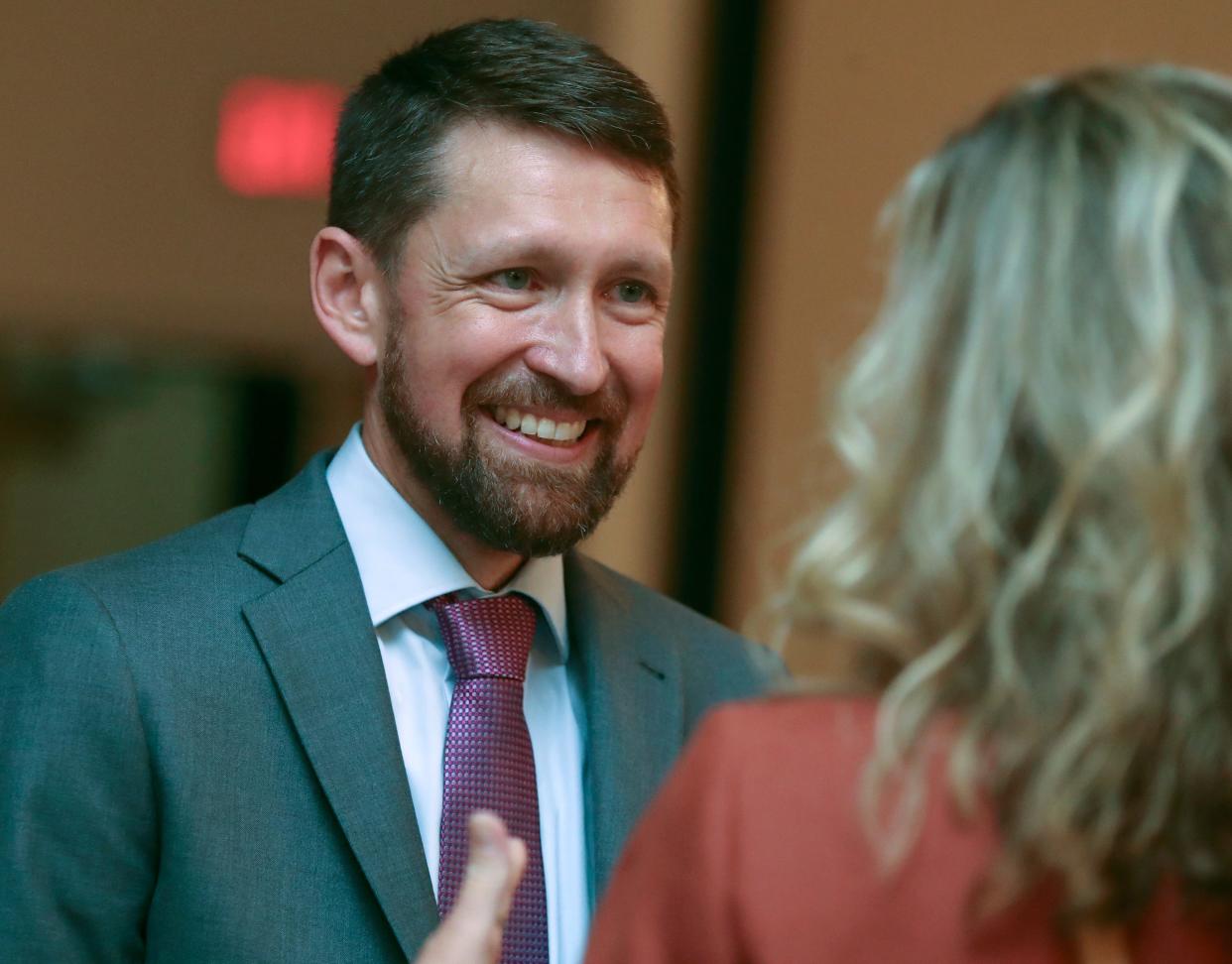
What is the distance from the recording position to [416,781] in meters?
1.61

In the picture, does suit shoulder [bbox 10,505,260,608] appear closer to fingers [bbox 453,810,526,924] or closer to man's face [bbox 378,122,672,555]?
man's face [bbox 378,122,672,555]

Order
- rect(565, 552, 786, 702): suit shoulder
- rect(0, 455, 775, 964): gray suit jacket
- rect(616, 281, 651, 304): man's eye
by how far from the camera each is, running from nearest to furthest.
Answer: rect(0, 455, 775, 964): gray suit jacket
rect(616, 281, 651, 304): man's eye
rect(565, 552, 786, 702): suit shoulder

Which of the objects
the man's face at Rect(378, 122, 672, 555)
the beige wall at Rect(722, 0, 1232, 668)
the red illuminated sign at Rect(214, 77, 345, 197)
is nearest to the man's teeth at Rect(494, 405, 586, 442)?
the man's face at Rect(378, 122, 672, 555)

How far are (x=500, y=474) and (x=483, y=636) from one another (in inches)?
6.9

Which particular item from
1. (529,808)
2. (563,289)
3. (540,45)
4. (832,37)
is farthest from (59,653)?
(832,37)

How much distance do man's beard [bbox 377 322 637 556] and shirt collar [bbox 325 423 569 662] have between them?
0.13ft

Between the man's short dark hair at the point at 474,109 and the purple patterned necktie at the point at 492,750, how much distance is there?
42 centimetres

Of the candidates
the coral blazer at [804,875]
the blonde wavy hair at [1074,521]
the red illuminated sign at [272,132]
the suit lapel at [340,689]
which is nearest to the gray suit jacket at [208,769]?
the suit lapel at [340,689]

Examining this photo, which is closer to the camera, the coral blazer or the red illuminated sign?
the coral blazer

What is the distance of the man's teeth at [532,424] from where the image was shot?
1728mm

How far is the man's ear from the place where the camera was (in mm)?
1807

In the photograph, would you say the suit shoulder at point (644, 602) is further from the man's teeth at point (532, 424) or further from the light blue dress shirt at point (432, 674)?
the man's teeth at point (532, 424)

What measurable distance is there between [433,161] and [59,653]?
669 millimetres

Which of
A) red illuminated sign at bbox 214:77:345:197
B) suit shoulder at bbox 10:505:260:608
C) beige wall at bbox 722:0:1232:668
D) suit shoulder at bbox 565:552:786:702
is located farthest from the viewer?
red illuminated sign at bbox 214:77:345:197
